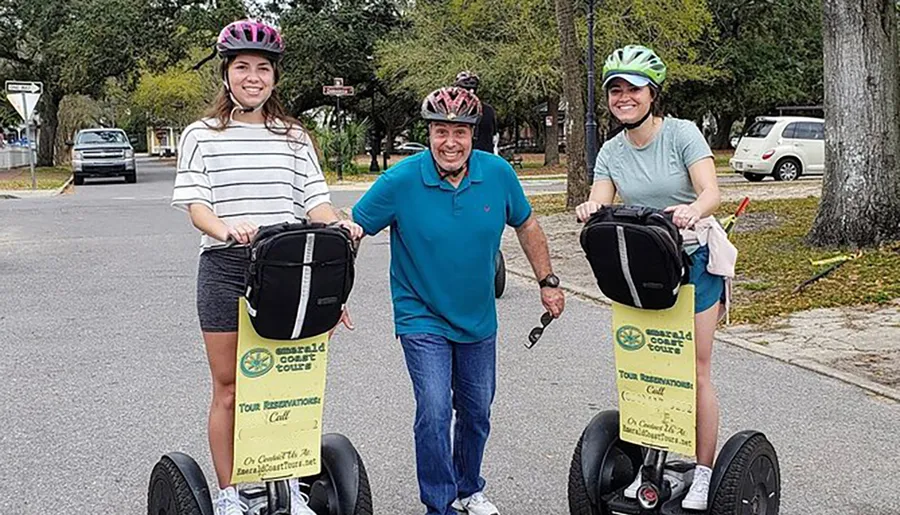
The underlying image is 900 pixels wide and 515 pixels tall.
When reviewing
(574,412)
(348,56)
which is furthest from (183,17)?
(574,412)

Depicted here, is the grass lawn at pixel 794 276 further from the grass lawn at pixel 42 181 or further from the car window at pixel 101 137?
the car window at pixel 101 137

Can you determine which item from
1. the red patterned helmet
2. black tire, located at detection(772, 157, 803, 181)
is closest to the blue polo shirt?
the red patterned helmet

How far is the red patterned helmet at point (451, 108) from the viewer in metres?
3.86

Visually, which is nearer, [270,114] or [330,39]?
[270,114]

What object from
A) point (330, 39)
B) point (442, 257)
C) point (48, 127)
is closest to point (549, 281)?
point (442, 257)

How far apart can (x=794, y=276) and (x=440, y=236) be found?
7.13m

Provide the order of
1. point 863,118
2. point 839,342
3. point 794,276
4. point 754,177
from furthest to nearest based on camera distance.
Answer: point 754,177 → point 863,118 → point 794,276 → point 839,342

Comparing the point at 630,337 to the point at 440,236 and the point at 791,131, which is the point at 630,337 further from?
the point at 791,131

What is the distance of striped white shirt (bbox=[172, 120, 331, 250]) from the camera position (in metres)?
3.41

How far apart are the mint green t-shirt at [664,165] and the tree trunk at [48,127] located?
44.8 m

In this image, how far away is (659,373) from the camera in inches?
147

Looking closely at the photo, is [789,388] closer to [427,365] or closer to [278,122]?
[427,365]

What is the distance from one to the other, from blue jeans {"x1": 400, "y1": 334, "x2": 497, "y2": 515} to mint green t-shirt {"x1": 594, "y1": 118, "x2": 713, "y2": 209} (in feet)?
2.84

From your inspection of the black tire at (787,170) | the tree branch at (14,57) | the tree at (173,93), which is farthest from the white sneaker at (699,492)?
the tree at (173,93)
